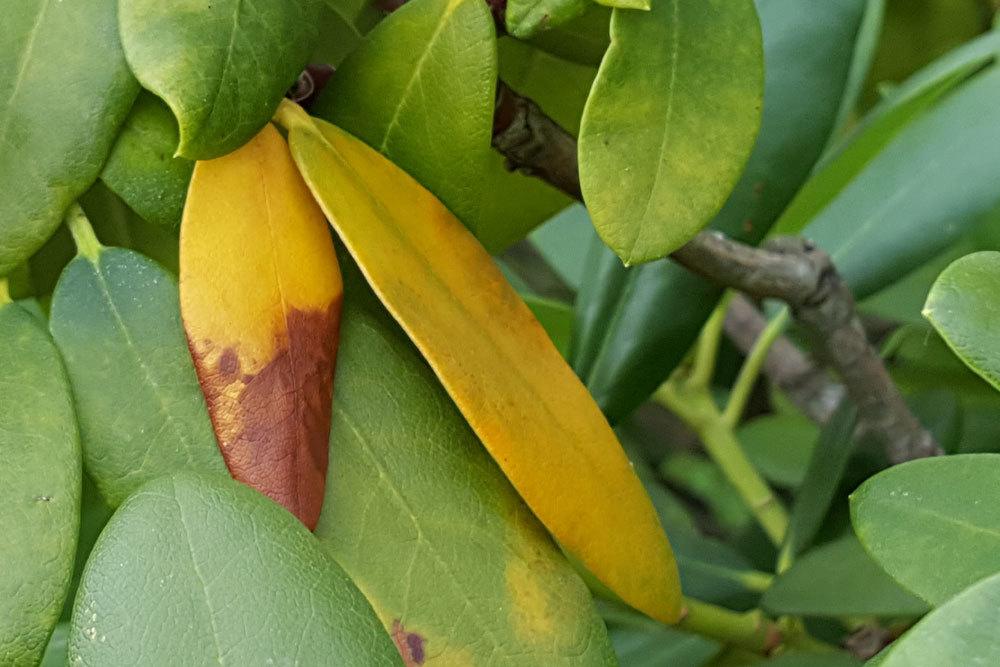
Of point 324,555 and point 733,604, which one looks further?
point 733,604

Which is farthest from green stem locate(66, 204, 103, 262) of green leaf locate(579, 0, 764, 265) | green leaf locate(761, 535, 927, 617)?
green leaf locate(761, 535, 927, 617)

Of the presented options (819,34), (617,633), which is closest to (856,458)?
(617,633)

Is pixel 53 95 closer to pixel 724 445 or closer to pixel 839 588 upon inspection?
pixel 839 588

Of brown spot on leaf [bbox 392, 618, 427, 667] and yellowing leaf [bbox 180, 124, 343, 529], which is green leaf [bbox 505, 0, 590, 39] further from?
brown spot on leaf [bbox 392, 618, 427, 667]

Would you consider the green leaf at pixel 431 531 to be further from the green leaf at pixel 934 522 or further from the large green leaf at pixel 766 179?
the large green leaf at pixel 766 179

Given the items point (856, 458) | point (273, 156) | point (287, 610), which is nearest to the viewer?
point (287, 610)

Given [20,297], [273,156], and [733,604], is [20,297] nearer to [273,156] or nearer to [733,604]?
[273,156]

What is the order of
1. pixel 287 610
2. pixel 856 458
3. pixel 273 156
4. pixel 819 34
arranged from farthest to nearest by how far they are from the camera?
pixel 856 458, pixel 819 34, pixel 273 156, pixel 287 610
